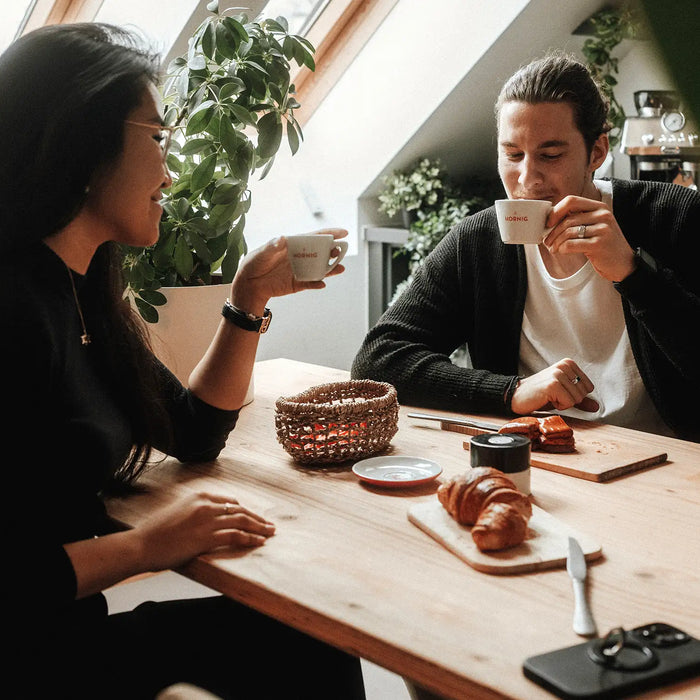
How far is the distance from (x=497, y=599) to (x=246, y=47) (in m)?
1.32

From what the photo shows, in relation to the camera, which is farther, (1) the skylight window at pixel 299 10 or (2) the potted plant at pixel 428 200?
(2) the potted plant at pixel 428 200

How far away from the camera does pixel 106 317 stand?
4.37 ft

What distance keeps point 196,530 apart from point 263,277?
0.58 metres

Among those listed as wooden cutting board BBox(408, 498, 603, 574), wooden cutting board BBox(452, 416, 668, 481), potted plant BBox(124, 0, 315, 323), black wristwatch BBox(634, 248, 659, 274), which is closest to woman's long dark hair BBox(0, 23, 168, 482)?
potted plant BBox(124, 0, 315, 323)

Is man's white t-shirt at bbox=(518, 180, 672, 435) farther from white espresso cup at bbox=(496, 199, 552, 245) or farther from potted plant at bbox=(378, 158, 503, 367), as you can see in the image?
potted plant at bbox=(378, 158, 503, 367)

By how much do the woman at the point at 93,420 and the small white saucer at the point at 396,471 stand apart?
219mm

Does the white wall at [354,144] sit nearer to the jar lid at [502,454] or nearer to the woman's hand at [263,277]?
the woman's hand at [263,277]

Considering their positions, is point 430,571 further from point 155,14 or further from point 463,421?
point 155,14

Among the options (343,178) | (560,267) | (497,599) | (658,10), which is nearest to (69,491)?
(497,599)

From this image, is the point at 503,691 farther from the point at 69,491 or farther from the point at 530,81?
the point at 530,81

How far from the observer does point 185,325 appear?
1716 mm

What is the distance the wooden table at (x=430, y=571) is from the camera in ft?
2.54

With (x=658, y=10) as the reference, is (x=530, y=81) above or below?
above

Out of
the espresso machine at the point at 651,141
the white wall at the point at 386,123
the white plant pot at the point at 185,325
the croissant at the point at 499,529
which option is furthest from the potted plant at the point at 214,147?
the white wall at the point at 386,123
